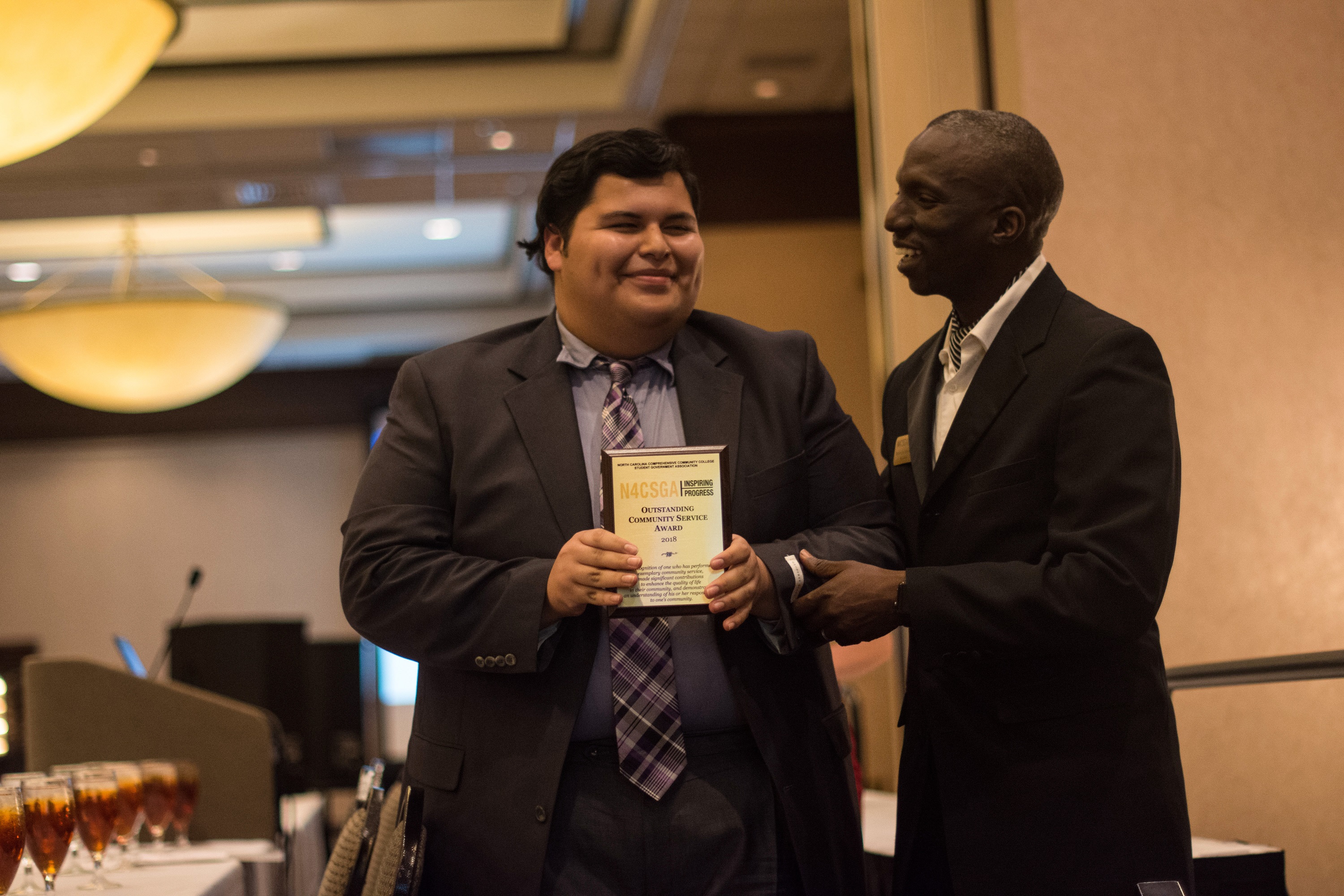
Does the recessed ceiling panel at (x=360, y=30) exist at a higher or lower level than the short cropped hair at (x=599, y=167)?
higher

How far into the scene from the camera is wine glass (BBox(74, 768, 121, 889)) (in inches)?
87.5

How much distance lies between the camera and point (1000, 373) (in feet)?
5.57

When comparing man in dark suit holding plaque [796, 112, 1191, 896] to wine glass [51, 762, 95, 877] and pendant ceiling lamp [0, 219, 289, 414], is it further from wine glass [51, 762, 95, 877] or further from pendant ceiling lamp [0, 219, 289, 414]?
pendant ceiling lamp [0, 219, 289, 414]

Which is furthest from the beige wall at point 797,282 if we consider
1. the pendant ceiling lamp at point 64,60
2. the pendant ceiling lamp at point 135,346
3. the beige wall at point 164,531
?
the beige wall at point 164,531

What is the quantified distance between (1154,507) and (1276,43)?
1.77 meters

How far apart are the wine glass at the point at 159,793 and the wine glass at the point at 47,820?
1.91 feet

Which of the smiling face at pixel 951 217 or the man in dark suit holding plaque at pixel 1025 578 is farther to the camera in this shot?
the smiling face at pixel 951 217

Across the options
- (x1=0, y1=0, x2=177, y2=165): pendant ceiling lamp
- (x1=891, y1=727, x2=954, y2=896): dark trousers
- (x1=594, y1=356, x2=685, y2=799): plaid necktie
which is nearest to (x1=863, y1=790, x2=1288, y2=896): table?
(x1=891, y1=727, x2=954, y2=896): dark trousers

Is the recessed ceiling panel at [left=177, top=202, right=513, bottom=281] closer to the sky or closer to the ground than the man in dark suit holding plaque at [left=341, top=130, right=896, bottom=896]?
closer to the sky

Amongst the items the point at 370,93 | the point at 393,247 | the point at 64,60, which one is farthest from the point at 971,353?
the point at 393,247

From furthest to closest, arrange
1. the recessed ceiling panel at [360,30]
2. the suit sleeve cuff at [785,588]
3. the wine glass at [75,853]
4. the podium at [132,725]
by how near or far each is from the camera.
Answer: the recessed ceiling panel at [360,30] → the podium at [132,725] → the wine glass at [75,853] → the suit sleeve cuff at [785,588]

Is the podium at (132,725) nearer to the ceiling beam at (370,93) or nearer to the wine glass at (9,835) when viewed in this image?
the wine glass at (9,835)

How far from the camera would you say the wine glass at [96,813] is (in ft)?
7.29

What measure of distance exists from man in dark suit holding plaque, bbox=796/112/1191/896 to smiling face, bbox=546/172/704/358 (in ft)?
1.04
